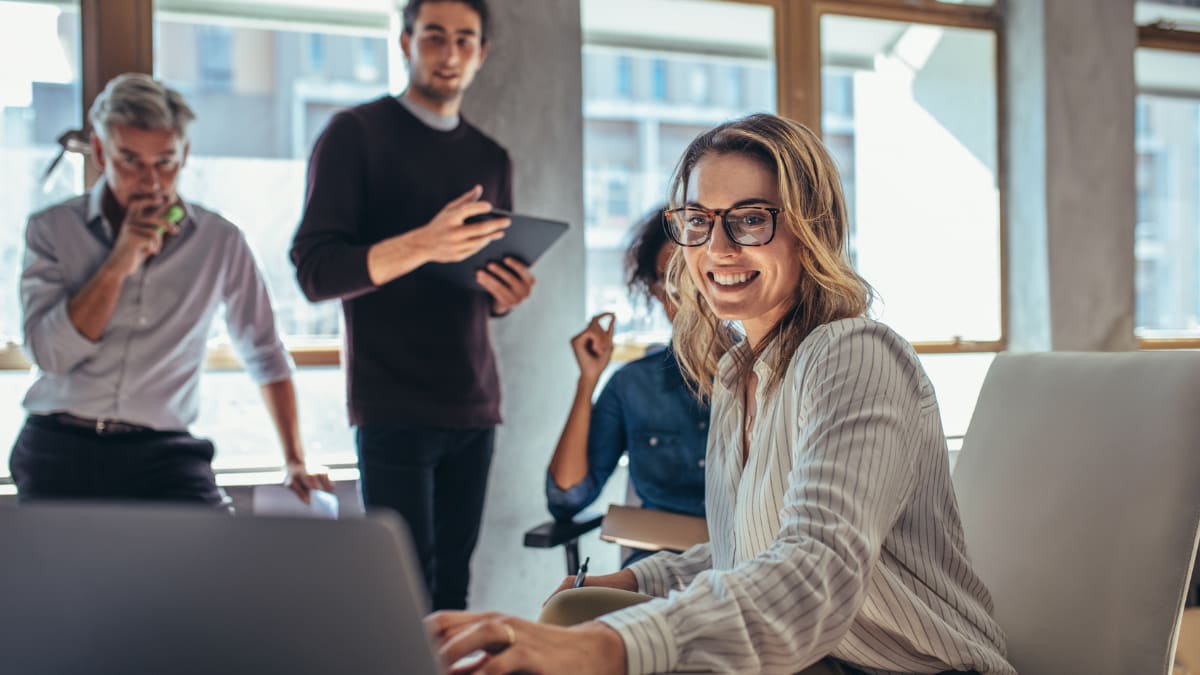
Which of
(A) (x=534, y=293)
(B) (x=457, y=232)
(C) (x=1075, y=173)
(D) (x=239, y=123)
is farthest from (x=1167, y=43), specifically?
(D) (x=239, y=123)

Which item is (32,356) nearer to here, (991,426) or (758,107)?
(991,426)

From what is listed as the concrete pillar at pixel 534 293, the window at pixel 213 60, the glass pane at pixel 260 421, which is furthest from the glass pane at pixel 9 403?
the concrete pillar at pixel 534 293

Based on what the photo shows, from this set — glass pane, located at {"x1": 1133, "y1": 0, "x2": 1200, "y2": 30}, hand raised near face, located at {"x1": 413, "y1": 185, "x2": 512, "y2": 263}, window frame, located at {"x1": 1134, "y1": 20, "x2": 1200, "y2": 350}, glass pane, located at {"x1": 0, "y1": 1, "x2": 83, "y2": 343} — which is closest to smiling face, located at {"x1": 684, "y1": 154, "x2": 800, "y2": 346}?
hand raised near face, located at {"x1": 413, "y1": 185, "x2": 512, "y2": 263}

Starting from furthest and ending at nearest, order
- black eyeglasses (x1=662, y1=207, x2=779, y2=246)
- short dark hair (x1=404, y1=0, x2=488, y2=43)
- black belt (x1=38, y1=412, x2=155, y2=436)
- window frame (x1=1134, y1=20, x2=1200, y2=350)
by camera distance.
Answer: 1. window frame (x1=1134, y1=20, x2=1200, y2=350)
2. short dark hair (x1=404, y1=0, x2=488, y2=43)
3. black belt (x1=38, y1=412, x2=155, y2=436)
4. black eyeglasses (x1=662, y1=207, x2=779, y2=246)

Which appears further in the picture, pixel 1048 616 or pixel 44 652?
pixel 1048 616

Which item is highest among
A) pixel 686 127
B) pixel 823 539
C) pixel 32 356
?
pixel 686 127

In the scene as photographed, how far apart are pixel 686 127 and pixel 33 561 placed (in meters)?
3.20

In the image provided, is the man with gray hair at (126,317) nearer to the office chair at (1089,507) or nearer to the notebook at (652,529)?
the notebook at (652,529)

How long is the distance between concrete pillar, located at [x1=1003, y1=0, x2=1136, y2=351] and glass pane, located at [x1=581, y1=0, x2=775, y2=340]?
1089mm

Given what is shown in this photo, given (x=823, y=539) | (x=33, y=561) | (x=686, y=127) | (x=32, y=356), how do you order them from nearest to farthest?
(x=33, y=561), (x=823, y=539), (x=32, y=356), (x=686, y=127)

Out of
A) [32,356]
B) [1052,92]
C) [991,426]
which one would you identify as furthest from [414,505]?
[1052,92]

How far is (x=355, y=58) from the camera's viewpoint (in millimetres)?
3053

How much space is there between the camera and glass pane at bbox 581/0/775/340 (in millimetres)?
3338

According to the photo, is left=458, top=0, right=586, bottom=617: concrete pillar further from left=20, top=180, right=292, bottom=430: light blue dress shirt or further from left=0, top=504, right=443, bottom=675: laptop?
left=0, top=504, right=443, bottom=675: laptop
